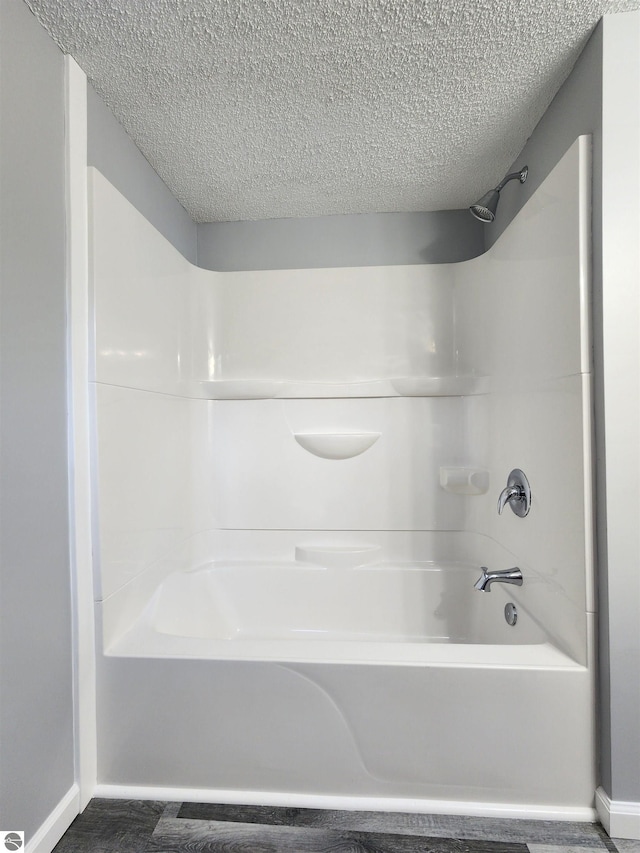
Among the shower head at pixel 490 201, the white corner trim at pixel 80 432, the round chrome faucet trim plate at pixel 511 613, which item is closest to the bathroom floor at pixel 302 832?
the white corner trim at pixel 80 432

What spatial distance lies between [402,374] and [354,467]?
520 mm

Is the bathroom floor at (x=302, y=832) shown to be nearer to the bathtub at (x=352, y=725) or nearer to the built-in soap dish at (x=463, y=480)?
the bathtub at (x=352, y=725)

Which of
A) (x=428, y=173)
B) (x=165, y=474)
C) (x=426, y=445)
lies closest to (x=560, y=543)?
(x=426, y=445)

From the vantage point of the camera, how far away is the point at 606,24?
Answer: 4.52ft

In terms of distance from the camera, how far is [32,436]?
4.31 ft

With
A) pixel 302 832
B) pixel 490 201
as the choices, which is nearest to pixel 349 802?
pixel 302 832

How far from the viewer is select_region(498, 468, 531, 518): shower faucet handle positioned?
1.79 metres

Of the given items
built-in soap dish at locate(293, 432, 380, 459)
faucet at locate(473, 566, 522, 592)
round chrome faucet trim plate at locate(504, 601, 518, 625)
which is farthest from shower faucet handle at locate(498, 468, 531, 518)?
built-in soap dish at locate(293, 432, 380, 459)

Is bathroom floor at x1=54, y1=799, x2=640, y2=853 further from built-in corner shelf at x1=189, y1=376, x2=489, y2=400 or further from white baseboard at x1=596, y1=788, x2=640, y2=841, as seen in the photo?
built-in corner shelf at x1=189, y1=376, x2=489, y2=400

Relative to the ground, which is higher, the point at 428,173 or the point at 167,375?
the point at 428,173

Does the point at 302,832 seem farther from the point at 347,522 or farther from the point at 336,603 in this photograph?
the point at 347,522

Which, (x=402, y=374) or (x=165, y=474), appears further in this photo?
(x=402, y=374)

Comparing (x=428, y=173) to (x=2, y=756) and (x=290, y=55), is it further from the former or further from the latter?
(x=2, y=756)

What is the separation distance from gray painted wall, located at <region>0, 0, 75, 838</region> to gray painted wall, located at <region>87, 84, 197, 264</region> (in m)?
0.18
